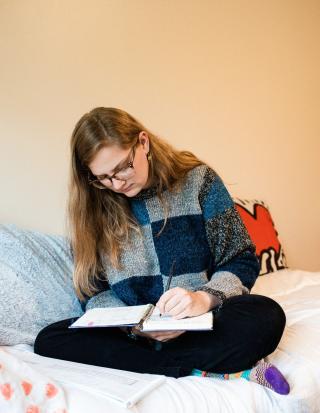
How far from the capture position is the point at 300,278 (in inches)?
64.2

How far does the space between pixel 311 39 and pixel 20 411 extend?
2183 millimetres

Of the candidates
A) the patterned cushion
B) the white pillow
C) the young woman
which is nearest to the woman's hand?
the young woman

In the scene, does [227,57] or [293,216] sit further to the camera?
[293,216]

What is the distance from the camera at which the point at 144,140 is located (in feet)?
3.69

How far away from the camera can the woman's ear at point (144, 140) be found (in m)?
1.11

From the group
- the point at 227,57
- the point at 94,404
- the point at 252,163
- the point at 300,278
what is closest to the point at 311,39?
the point at 227,57

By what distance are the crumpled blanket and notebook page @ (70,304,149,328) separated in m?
0.14

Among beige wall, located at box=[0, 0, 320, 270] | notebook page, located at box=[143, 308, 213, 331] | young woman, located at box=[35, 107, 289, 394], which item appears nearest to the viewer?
notebook page, located at box=[143, 308, 213, 331]

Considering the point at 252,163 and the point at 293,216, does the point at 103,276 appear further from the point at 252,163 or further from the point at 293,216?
the point at 293,216

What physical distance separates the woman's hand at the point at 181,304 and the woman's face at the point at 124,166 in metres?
0.33

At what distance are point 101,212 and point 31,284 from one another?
28cm

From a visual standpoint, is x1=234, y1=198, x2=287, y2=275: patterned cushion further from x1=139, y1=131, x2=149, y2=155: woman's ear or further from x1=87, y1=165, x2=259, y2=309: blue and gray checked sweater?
x1=139, y1=131, x2=149, y2=155: woman's ear

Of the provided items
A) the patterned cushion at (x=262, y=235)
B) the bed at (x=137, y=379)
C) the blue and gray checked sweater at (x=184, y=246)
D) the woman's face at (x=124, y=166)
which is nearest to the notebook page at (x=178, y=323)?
the bed at (x=137, y=379)

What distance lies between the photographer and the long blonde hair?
114cm
